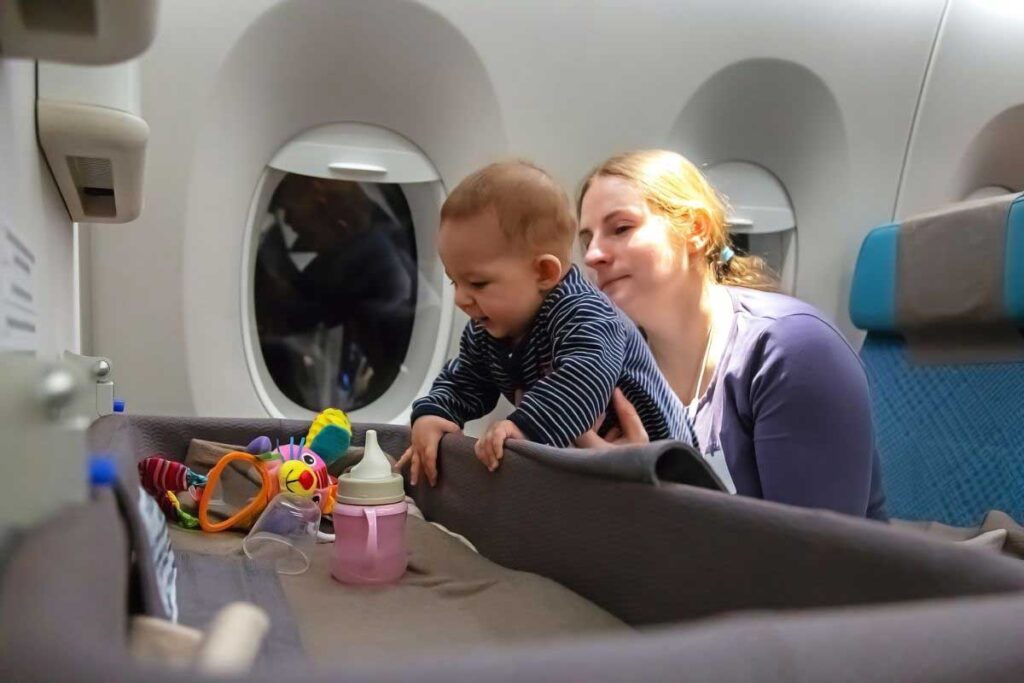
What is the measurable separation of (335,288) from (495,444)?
124 centimetres

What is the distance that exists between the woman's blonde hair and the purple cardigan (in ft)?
0.69

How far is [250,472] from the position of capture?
41.9 inches

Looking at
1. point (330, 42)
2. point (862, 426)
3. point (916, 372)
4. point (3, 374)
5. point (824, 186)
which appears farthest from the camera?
point (824, 186)

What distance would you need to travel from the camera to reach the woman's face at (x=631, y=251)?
4.37 ft

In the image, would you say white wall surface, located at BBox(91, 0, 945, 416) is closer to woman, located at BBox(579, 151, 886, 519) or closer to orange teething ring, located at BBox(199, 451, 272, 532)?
woman, located at BBox(579, 151, 886, 519)

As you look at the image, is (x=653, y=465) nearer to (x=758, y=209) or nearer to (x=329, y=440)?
(x=329, y=440)

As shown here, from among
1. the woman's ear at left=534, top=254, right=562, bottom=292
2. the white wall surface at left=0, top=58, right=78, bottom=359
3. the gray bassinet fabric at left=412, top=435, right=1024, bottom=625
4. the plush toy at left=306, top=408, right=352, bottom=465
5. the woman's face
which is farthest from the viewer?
the woman's face

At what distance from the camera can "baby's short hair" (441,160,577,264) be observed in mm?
1025

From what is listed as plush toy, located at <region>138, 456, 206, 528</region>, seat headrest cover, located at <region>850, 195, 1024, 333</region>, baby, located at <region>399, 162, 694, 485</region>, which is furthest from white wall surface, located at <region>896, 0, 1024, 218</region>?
plush toy, located at <region>138, 456, 206, 528</region>

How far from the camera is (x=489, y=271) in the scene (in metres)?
1.03

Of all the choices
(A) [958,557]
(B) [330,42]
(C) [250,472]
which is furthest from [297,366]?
(A) [958,557]

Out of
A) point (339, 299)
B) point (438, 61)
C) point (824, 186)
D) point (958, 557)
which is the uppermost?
point (438, 61)

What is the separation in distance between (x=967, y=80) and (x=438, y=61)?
1.39m

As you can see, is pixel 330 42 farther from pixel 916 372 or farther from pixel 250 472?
pixel 916 372
